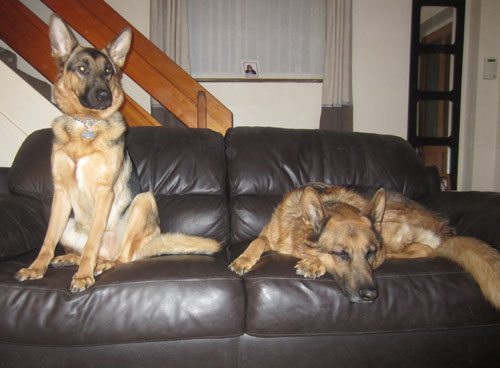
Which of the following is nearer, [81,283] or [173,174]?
[81,283]

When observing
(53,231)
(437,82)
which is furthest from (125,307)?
(437,82)

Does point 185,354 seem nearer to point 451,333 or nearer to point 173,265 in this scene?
point 173,265

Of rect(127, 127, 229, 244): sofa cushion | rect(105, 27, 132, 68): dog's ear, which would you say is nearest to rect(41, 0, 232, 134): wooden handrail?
rect(127, 127, 229, 244): sofa cushion

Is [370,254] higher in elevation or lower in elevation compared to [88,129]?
lower

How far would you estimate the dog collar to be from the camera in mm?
1863

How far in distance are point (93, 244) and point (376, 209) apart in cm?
156

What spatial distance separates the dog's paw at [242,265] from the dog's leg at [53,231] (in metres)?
0.91

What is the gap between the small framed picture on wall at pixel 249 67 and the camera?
507 centimetres

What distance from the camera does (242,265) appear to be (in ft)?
5.61

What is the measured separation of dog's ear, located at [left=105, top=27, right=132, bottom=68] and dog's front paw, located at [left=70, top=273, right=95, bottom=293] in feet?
4.63

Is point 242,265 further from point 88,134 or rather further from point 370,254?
point 88,134

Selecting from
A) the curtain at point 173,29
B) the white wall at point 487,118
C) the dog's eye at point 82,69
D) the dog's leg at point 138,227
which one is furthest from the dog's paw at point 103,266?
the white wall at point 487,118

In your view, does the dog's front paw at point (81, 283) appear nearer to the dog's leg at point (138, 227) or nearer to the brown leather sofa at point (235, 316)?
the brown leather sofa at point (235, 316)

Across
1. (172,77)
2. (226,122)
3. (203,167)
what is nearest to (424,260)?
(203,167)
